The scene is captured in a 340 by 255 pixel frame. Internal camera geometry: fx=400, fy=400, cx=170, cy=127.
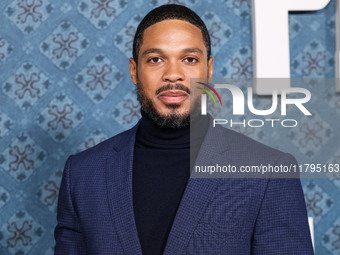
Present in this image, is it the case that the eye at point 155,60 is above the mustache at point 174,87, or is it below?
above

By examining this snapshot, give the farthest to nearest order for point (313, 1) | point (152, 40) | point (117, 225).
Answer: point (313, 1)
point (152, 40)
point (117, 225)

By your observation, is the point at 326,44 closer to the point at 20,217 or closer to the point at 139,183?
the point at 139,183

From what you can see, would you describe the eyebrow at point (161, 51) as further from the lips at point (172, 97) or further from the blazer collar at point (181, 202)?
the blazer collar at point (181, 202)

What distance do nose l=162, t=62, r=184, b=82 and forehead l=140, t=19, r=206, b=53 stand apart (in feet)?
0.18

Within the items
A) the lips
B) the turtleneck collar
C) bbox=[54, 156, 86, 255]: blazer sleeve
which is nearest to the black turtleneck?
the turtleneck collar

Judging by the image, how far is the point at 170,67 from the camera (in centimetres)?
134

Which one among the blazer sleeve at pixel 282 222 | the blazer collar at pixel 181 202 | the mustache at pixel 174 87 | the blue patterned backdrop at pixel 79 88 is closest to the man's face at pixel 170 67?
the mustache at pixel 174 87

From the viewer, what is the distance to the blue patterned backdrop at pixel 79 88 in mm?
2037

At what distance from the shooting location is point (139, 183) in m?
1.38

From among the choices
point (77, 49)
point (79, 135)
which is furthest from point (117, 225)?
point (77, 49)

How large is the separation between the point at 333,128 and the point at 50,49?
59.9 inches

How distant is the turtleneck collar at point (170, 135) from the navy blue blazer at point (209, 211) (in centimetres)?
5

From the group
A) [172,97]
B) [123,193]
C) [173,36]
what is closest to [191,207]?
[123,193]

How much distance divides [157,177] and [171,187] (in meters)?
0.06
